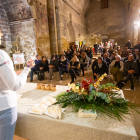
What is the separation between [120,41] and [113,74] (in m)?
13.7

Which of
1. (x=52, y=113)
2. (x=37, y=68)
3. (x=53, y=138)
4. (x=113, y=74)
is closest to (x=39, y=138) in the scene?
(x=53, y=138)

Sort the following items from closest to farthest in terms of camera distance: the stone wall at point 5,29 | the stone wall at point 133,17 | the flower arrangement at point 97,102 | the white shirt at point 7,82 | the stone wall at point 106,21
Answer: the white shirt at point 7,82 < the flower arrangement at point 97,102 < the stone wall at point 5,29 < the stone wall at point 133,17 < the stone wall at point 106,21

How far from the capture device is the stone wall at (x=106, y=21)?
15812 mm

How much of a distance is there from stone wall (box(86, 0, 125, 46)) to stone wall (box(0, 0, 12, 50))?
42.2 ft

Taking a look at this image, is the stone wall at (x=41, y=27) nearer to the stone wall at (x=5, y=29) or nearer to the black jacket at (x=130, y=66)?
the stone wall at (x=5, y=29)

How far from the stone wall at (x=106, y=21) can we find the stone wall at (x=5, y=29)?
507 inches

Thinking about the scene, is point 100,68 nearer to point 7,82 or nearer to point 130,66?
point 130,66

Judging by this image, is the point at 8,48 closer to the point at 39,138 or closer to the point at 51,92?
the point at 51,92

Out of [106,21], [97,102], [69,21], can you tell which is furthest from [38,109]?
[106,21]

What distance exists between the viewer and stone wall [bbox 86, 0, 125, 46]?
1581 centimetres

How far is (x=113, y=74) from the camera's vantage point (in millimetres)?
4445

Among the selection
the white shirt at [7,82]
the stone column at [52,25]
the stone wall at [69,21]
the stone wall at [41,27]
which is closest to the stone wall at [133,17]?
the stone wall at [69,21]

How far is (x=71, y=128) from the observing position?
128 cm

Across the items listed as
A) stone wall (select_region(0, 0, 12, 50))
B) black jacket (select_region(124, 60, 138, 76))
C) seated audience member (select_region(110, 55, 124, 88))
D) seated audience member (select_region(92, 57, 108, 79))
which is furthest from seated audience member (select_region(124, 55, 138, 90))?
stone wall (select_region(0, 0, 12, 50))
